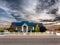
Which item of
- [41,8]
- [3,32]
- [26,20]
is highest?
[41,8]

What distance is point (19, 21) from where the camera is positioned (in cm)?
2050

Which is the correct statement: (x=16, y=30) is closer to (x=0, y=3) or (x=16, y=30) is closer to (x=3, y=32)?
(x=3, y=32)

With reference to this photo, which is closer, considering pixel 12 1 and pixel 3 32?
pixel 3 32

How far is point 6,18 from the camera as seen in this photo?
20.8m

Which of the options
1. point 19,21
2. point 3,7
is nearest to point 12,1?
point 3,7

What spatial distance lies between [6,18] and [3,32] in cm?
190

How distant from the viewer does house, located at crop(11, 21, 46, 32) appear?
20284mm

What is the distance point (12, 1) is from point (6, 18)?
2050mm

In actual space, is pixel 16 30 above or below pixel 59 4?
below

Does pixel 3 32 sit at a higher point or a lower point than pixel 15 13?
lower

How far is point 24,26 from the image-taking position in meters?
21.2

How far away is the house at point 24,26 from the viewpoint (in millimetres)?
20284

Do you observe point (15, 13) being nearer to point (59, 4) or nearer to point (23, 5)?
point (23, 5)

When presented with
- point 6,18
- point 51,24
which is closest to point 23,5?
point 6,18
